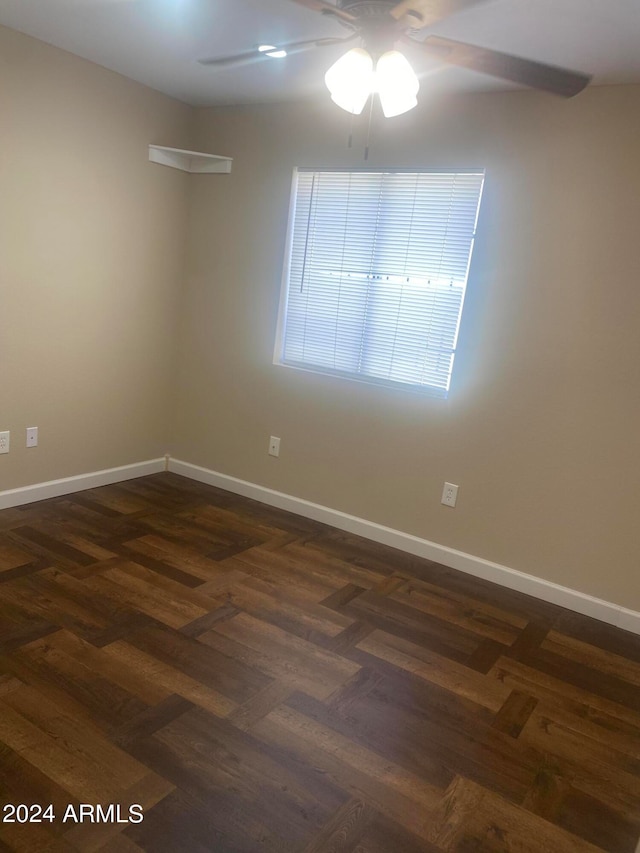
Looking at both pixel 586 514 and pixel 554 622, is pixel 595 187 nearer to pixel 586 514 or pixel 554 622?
pixel 586 514

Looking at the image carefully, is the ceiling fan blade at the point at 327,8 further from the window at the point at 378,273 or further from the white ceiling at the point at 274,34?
the window at the point at 378,273

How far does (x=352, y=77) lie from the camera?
5.66 feet

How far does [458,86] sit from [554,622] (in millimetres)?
2546

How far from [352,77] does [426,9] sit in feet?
0.92

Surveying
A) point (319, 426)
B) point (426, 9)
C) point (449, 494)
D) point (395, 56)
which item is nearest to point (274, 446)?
point (319, 426)

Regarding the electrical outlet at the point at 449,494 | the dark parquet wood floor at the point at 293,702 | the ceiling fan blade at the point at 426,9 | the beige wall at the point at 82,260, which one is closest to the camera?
the ceiling fan blade at the point at 426,9

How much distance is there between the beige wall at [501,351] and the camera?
9.00 ft

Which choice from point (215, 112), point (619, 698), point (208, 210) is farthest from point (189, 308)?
point (619, 698)

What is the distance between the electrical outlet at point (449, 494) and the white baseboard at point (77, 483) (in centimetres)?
200

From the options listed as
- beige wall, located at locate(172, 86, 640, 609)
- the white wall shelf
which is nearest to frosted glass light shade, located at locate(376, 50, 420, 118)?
beige wall, located at locate(172, 86, 640, 609)

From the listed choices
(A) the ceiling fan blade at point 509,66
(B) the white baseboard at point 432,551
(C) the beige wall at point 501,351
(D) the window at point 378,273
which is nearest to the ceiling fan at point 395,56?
(A) the ceiling fan blade at point 509,66

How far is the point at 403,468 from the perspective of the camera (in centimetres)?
337

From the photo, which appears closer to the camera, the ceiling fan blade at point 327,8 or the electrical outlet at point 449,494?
the ceiling fan blade at point 327,8

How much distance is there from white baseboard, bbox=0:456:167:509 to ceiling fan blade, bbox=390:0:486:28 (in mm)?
2907
